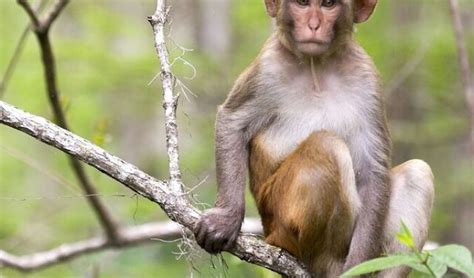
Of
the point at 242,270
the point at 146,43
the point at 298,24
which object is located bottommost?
the point at 242,270

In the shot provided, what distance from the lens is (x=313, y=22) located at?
22.0 ft

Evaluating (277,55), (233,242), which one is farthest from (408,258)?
(277,55)

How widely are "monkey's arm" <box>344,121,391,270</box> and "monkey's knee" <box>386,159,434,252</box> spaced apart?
0.51 ft

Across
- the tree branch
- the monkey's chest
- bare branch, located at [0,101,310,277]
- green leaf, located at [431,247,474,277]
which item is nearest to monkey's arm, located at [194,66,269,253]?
the monkey's chest

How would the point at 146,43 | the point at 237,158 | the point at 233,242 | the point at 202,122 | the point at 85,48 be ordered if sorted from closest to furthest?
the point at 233,242, the point at 237,158, the point at 85,48, the point at 202,122, the point at 146,43

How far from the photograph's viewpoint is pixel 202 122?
13.8 m

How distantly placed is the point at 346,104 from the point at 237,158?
3.17ft

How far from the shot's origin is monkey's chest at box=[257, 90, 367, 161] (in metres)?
7.14

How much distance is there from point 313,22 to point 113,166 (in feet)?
6.26

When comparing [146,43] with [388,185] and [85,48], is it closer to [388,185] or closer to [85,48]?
[85,48]

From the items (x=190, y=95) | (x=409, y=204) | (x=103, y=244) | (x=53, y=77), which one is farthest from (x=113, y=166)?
(x=190, y=95)

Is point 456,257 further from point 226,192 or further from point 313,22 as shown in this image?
point 313,22

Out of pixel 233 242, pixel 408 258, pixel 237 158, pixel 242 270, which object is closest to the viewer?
pixel 408 258

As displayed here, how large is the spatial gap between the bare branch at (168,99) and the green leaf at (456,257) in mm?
1883
